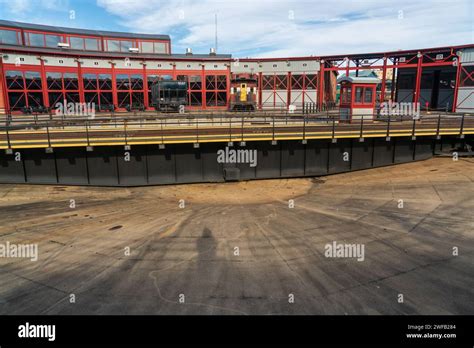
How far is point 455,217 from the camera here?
43.8 ft

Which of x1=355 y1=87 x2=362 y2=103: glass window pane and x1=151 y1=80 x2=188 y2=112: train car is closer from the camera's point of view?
x1=355 y1=87 x2=362 y2=103: glass window pane

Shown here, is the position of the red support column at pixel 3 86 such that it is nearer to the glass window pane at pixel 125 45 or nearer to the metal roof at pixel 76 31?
the metal roof at pixel 76 31

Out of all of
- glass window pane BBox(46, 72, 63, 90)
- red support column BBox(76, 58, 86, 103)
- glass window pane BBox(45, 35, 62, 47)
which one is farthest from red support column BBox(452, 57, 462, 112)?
glass window pane BBox(45, 35, 62, 47)

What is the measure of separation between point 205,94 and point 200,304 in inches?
1728

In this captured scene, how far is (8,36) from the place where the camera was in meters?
52.5

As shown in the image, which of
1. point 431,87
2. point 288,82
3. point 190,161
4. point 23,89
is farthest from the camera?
point 288,82

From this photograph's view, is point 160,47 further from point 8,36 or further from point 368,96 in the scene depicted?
point 368,96

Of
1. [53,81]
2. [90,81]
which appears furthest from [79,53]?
[53,81]

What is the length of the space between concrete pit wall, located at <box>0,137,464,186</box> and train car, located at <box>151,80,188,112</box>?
24397 millimetres

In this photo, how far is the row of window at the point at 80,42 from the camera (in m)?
52.9

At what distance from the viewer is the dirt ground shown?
25.6ft

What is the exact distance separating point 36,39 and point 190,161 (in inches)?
2035

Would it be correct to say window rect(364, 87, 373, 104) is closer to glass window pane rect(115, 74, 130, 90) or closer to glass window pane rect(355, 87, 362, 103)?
glass window pane rect(355, 87, 362, 103)
